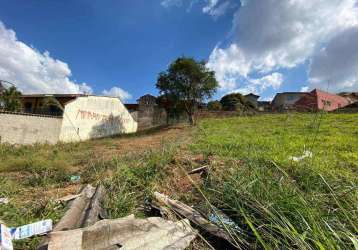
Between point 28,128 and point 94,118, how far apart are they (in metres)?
6.42

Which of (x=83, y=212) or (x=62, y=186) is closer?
(x=83, y=212)

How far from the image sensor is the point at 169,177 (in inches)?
183

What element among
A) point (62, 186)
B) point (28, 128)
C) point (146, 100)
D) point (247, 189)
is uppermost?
point (146, 100)

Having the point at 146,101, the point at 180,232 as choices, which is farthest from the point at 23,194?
the point at 146,101

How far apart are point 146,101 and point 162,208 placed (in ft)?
106

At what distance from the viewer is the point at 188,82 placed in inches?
917

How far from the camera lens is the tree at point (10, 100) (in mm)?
20484

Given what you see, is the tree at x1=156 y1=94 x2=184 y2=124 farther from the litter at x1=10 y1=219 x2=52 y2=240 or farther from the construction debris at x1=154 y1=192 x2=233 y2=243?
the litter at x1=10 y1=219 x2=52 y2=240

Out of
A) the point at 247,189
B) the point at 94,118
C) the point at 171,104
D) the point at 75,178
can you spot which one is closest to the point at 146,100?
the point at 171,104

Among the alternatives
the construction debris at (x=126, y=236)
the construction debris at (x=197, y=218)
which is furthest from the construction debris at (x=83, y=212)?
the construction debris at (x=197, y=218)

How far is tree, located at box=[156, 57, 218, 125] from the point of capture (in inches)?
909

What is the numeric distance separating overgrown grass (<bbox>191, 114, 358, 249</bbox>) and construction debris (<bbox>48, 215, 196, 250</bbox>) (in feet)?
1.74

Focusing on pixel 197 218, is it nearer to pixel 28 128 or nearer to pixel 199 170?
pixel 199 170

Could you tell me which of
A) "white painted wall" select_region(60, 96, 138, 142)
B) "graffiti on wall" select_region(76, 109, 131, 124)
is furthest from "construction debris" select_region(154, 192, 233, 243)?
"graffiti on wall" select_region(76, 109, 131, 124)
